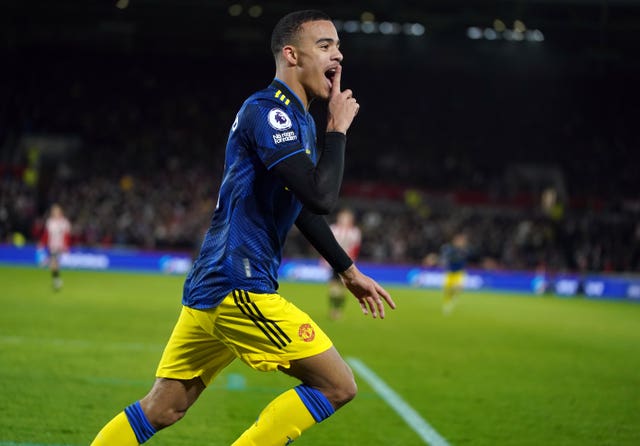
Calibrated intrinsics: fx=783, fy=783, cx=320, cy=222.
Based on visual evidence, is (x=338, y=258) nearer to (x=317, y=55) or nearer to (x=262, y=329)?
(x=262, y=329)

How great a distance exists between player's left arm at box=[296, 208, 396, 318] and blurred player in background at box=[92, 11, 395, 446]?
0.10 meters

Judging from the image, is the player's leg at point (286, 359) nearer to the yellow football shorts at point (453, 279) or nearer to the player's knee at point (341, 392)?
the player's knee at point (341, 392)

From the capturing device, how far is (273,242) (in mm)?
3736

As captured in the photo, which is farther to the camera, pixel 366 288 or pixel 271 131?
pixel 366 288

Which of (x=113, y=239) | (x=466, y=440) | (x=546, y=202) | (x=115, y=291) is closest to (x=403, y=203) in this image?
(x=546, y=202)

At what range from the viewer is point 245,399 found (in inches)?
297

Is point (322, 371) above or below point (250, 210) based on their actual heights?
below

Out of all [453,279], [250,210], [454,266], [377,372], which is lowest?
[453,279]

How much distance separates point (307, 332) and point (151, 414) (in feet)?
2.99

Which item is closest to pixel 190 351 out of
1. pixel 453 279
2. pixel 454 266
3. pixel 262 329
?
pixel 262 329

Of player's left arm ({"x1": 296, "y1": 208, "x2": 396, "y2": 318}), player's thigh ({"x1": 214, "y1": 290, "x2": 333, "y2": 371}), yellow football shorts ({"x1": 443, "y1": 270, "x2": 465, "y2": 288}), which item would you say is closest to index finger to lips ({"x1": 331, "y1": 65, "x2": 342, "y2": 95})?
player's left arm ({"x1": 296, "y1": 208, "x2": 396, "y2": 318})

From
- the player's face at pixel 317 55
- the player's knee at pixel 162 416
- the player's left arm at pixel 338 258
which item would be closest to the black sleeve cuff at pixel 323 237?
Answer: the player's left arm at pixel 338 258

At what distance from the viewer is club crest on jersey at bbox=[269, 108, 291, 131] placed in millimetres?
3514

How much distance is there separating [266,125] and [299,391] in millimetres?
Answer: 1262
